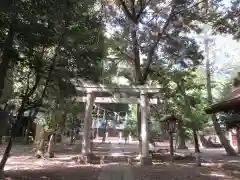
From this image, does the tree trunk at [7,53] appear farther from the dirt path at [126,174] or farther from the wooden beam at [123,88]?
the wooden beam at [123,88]

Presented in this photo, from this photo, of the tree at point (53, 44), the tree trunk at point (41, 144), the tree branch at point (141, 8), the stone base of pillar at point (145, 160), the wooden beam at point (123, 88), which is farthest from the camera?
the tree branch at point (141, 8)

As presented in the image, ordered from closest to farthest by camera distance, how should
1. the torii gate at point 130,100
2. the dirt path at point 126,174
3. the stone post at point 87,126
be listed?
the dirt path at point 126,174 < the torii gate at point 130,100 < the stone post at point 87,126

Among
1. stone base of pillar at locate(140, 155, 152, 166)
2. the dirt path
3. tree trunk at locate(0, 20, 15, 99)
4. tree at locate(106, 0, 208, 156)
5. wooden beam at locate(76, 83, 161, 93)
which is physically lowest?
the dirt path

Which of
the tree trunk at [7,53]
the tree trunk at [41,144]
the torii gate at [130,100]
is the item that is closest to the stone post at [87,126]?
the torii gate at [130,100]

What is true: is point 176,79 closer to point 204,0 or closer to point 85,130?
point 204,0

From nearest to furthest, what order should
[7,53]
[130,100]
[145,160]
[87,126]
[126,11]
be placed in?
[7,53] < [145,160] < [87,126] < [130,100] < [126,11]

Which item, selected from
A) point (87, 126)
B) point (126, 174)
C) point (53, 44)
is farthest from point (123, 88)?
point (53, 44)

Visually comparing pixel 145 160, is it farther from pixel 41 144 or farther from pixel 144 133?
pixel 41 144

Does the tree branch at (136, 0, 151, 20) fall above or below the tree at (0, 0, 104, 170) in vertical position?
above

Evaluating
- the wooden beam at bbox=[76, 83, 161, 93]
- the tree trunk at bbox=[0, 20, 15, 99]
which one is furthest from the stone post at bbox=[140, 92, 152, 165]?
the tree trunk at bbox=[0, 20, 15, 99]

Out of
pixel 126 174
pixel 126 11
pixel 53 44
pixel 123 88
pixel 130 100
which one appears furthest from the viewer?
pixel 126 11

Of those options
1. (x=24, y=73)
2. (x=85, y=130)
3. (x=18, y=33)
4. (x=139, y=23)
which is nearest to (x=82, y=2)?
(x=18, y=33)

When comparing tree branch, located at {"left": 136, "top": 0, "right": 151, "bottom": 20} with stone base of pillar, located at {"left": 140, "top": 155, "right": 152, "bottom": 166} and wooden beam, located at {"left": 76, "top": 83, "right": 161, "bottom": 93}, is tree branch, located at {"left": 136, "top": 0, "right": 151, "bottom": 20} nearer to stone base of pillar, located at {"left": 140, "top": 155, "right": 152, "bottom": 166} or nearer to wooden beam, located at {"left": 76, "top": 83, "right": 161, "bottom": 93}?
wooden beam, located at {"left": 76, "top": 83, "right": 161, "bottom": 93}

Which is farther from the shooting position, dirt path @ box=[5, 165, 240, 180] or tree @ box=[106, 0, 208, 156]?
tree @ box=[106, 0, 208, 156]
